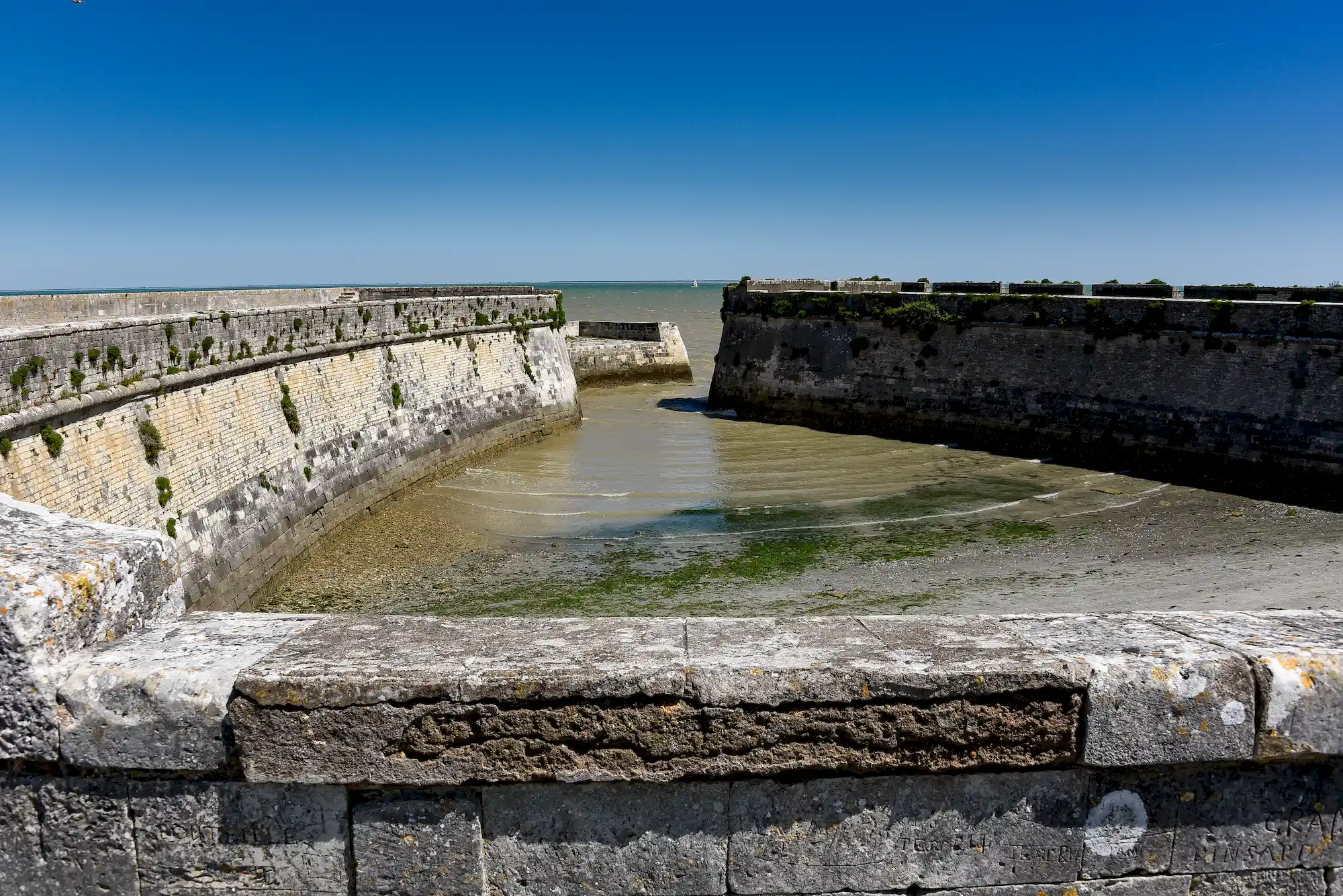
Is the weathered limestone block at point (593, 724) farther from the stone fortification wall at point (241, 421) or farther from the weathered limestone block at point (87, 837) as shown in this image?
the stone fortification wall at point (241, 421)

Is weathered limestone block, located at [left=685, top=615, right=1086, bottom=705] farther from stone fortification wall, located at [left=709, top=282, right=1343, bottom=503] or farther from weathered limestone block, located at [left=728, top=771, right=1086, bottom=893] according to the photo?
stone fortification wall, located at [left=709, top=282, right=1343, bottom=503]

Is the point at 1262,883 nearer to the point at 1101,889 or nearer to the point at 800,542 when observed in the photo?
the point at 1101,889

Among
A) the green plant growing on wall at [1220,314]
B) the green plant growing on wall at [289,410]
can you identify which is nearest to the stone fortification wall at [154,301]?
the green plant growing on wall at [289,410]

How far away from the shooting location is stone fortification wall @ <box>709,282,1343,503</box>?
15.1 metres

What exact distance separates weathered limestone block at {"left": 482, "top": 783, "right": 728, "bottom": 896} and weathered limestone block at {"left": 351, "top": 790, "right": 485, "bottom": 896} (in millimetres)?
45

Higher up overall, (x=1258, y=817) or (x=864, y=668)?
(x=864, y=668)

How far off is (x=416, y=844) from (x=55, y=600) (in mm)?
922

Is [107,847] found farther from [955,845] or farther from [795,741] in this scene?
[955,845]

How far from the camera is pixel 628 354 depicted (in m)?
30.3

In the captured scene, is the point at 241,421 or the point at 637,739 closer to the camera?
the point at 637,739

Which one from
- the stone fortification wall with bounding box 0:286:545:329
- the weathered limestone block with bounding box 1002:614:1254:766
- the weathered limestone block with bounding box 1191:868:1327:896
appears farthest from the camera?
the stone fortification wall with bounding box 0:286:545:329

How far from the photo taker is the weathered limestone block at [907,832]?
210cm

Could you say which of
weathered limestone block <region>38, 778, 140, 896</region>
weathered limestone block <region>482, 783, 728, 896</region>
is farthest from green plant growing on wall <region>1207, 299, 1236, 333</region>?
weathered limestone block <region>38, 778, 140, 896</region>

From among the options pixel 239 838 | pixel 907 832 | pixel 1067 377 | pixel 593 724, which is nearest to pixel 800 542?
pixel 1067 377
